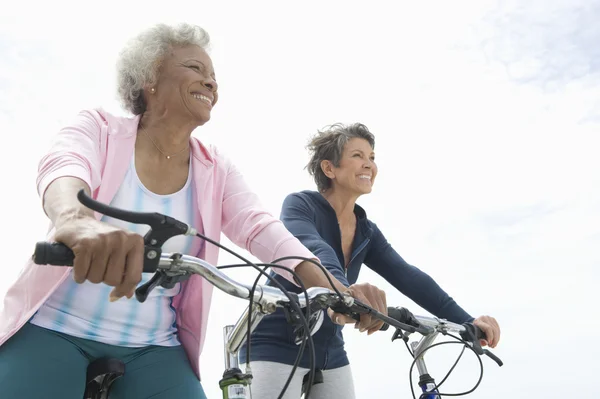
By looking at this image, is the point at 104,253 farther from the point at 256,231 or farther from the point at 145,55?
the point at 145,55

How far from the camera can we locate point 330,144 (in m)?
4.16

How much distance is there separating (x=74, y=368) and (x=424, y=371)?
1.59 metres

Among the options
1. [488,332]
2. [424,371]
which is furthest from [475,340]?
[424,371]

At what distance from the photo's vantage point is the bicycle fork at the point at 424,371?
2869mm

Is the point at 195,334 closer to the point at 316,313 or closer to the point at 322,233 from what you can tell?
the point at 316,313

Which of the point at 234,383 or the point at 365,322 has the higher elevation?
the point at 365,322

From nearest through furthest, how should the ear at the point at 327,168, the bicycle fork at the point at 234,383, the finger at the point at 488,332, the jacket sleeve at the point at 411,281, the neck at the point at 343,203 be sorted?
the bicycle fork at the point at 234,383
the finger at the point at 488,332
the jacket sleeve at the point at 411,281
the neck at the point at 343,203
the ear at the point at 327,168

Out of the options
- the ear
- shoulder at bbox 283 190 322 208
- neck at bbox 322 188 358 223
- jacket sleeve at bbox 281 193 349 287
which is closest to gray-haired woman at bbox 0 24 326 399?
jacket sleeve at bbox 281 193 349 287

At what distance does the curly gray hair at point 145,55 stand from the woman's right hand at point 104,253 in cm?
139

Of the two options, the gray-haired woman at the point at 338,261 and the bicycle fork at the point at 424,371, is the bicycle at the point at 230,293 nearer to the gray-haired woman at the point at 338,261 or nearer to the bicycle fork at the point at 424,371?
the gray-haired woman at the point at 338,261

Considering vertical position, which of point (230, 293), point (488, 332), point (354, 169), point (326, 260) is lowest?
point (230, 293)

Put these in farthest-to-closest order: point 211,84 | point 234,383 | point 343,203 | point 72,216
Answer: point 343,203
point 211,84
point 234,383
point 72,216

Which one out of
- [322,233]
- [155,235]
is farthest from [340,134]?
[155,235]

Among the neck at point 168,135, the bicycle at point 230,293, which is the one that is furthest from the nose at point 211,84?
the bicycle at point 230,293
